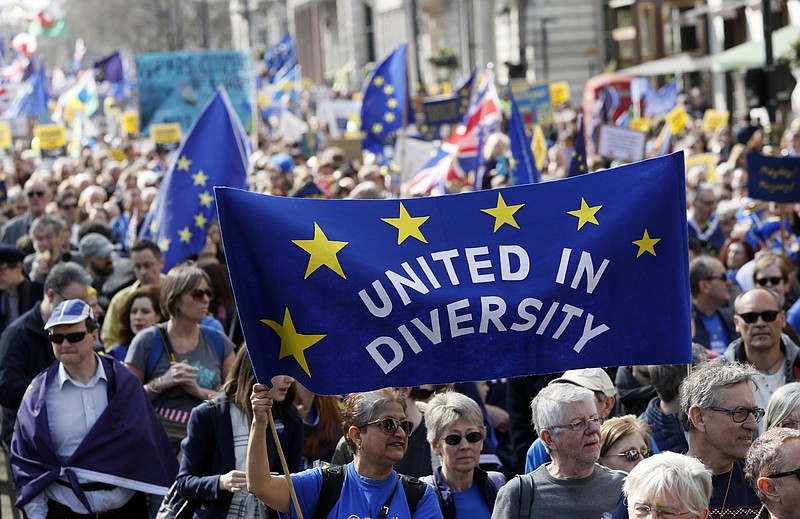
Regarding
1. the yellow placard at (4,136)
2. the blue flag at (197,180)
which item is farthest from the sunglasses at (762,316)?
the yellow placard at (4,136)

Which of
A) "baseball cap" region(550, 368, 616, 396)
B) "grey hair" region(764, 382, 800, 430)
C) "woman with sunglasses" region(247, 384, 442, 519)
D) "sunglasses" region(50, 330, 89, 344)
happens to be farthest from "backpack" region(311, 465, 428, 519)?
"sunglasses" region(50, 330, 89, 344)

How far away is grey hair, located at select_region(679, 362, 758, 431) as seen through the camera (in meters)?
4.95

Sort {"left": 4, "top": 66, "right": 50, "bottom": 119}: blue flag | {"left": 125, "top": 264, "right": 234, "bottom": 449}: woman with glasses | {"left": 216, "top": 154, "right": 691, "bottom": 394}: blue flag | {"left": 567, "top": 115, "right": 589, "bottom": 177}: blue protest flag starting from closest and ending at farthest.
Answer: {"left": 216, "top": 154, "right": 691, "bottom": 394}: blue flag, {"left": 125, "top": 264, "right": 234, "bottom": 449}: woman with glasses, {"left": 567, "top": 115, "right": 589, "bottom": 177}: blue protest flag, {"left": 4, "top": 66, "right": 50, "bottom": 119}: blue flag

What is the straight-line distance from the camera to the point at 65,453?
6.41 metres

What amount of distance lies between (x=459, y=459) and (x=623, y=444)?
60cm

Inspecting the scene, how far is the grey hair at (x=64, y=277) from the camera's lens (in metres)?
Result: 7.62

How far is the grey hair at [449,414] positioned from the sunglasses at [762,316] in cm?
189

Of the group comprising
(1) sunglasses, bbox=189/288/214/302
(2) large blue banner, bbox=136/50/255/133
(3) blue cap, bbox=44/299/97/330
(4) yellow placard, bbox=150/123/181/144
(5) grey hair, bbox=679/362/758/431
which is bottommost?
(5) grey hair, bbox=679/362/758/431

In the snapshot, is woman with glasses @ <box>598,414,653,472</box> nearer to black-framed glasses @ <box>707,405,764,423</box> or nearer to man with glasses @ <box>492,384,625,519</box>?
man with glasses @ <box>492,384,625,519</box>

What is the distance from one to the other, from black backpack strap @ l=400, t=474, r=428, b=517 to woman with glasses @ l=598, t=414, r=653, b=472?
30.0 inches

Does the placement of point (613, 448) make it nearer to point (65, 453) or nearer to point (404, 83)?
point (65, 453)

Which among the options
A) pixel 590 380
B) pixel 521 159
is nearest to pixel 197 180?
pixel 521 159

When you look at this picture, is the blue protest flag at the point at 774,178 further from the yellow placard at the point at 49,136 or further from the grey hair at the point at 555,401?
the yellow placard at the point at 49,136

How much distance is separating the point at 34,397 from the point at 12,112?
75.2 ft
